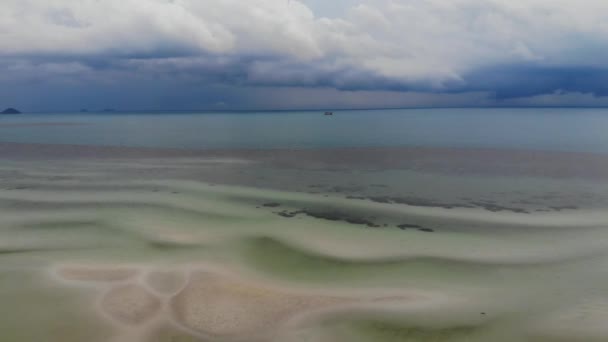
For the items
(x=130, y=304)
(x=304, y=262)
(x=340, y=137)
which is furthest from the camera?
(x=340, y=137)

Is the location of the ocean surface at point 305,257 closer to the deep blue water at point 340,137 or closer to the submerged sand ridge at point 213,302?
the submerged sand ridge at point 213,302

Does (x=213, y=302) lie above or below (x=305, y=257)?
below

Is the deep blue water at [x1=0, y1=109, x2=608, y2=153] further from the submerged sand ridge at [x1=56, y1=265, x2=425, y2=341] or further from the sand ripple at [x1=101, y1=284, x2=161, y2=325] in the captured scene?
the sand ripple at [x1=101, y1=284, x2=161, y2=325]

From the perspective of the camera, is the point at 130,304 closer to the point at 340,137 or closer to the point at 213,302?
the point at 213,302

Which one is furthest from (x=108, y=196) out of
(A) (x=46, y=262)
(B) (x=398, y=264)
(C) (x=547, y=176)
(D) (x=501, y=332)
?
(C) (x=547, y=176)

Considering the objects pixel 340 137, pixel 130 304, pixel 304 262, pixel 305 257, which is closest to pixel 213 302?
pixel 130 304

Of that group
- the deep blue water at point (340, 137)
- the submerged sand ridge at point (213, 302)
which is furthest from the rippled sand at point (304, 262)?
the deep blue water at point (340, 137)
